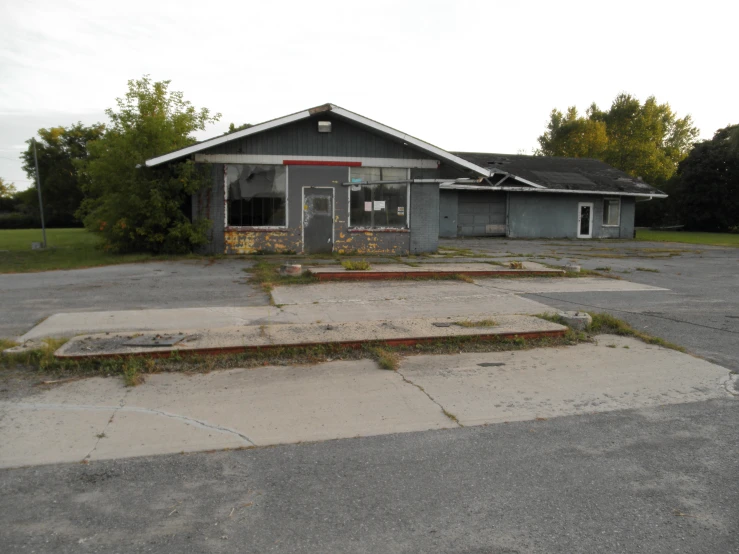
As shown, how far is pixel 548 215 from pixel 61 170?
174 ft

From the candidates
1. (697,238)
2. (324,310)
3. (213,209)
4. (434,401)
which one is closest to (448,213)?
(213,209)

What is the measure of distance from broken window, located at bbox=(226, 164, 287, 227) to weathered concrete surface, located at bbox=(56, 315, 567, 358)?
10690mm

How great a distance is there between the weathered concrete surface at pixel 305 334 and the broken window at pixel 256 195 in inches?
421

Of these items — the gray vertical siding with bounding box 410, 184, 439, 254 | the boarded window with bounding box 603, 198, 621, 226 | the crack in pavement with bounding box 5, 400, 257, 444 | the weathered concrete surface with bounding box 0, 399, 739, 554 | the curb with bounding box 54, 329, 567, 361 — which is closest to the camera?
the weathered concrete surface with bounding box 0, 399, 739, 554

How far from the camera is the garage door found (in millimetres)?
31328

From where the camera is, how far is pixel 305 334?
741 cm

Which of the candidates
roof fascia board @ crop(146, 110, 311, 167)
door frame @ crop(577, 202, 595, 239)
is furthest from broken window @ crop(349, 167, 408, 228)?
door frame @ crop(577, 202, 595, 239)

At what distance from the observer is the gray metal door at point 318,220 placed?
60.6 feet

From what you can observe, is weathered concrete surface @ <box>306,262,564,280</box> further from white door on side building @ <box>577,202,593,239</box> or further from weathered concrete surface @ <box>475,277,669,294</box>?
white door on side building @ <box>577,202,593,239</box>

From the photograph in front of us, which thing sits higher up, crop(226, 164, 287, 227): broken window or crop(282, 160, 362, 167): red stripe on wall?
crop(282, 160, 362, 167): red stripe on wall

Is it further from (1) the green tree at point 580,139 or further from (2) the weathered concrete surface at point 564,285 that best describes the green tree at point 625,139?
(2) the weathered concrete surface at point 564,285

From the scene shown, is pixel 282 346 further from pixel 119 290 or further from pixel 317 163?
pixel 317 163

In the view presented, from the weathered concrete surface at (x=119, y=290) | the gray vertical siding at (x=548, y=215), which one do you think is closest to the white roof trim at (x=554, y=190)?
the gray vertical siding at (x=548, y=215)

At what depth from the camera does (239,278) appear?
1302 centimetres
